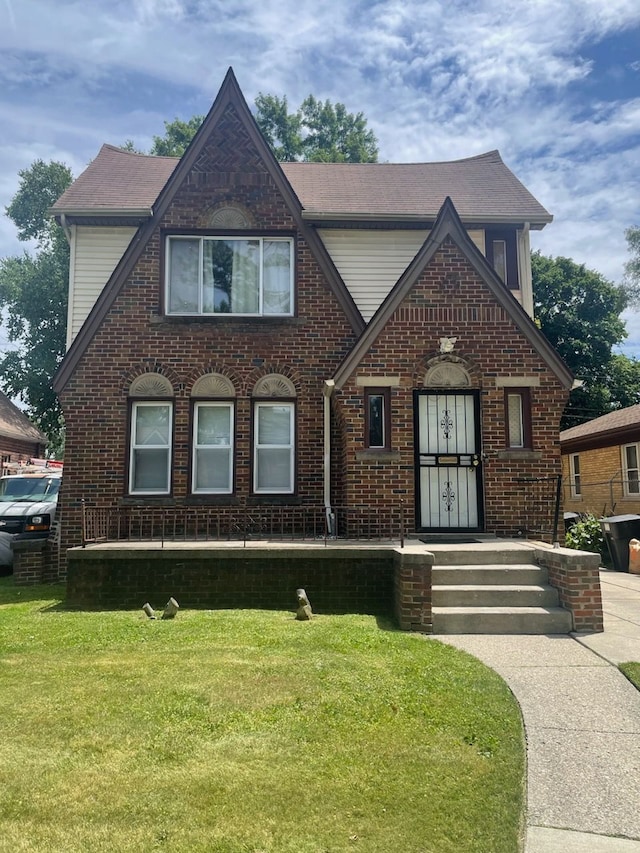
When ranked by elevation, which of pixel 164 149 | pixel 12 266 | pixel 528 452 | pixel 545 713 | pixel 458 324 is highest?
pixel 164 149

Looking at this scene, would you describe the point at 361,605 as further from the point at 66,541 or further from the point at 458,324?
the point at 66,541

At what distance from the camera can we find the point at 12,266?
2572 centimetres

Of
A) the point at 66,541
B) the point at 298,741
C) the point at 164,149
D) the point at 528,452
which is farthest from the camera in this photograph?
the point at 164,149

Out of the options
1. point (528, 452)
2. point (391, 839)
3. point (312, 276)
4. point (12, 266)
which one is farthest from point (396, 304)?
point (12, 266)

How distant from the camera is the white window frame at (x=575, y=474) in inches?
853

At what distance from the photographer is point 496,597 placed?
7.28 m

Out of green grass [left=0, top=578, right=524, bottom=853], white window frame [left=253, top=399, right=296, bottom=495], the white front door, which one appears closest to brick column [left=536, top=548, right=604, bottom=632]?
green grass [left=0, top=578, right=524, bottom=853]

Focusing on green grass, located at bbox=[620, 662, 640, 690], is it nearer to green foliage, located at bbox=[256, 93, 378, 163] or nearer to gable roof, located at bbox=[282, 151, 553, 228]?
gable roof, located at bbox=[282, 151, 553, 228]

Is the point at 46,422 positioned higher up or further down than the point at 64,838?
higher up

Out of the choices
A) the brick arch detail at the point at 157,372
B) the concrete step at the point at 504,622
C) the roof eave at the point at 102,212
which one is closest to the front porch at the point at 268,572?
the concrete step at the point at 504,622

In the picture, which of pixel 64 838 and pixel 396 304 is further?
pixel 396 304

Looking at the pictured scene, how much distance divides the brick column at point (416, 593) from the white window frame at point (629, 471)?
43.5 feet

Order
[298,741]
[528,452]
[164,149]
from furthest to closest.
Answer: [164,149]
[528,452]
[298,741]

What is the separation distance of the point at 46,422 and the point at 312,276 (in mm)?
20112
